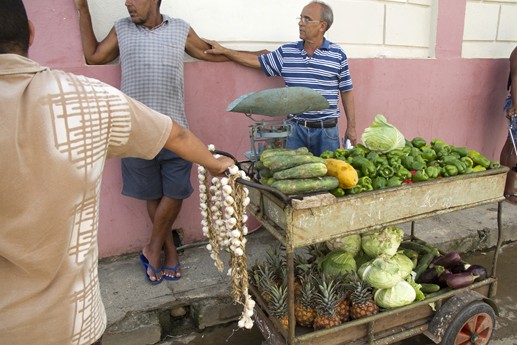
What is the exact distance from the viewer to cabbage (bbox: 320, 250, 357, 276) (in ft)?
8.79

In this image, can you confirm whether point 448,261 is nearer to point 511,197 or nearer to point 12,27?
point 12,27

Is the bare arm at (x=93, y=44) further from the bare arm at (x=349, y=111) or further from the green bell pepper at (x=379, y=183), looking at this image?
the green bell pepper at (x=379, y=183)

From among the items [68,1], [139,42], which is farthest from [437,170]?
[68,1]

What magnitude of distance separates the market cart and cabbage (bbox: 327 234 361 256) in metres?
0.52

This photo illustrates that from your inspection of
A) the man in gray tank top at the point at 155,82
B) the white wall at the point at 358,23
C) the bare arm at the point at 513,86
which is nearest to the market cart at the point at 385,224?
the man in gray tank top at the point at 155,82

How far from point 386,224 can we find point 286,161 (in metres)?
0.66

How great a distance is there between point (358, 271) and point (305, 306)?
Result: 47 cm

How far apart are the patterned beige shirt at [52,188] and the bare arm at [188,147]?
0.13m

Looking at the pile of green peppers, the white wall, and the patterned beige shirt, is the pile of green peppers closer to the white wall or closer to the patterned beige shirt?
the patterned beige shirt

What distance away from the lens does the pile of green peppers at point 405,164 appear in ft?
7.54

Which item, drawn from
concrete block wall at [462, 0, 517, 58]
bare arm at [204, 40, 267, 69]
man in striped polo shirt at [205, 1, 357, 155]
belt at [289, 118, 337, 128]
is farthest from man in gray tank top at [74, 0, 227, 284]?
concrete block wall at [462, 0, 517, 58]

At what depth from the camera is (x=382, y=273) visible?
2.53 m

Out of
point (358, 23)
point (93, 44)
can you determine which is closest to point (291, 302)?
point (93, 44)

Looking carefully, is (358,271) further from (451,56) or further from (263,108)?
(451,56)
